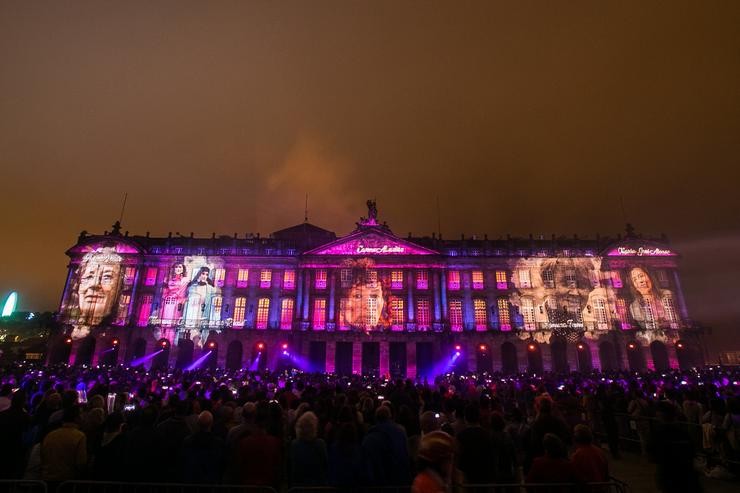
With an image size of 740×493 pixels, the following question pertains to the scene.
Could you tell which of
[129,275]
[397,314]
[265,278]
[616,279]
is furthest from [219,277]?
[616,279]

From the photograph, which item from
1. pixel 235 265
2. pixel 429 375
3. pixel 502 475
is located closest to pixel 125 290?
pixel 235 265

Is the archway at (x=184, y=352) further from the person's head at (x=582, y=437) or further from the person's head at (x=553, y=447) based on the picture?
the person's head at (x=553, y=447)

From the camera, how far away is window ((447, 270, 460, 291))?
4941 centimetres

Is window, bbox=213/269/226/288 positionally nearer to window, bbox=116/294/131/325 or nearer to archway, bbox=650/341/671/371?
window, bbox=116/294/131/325

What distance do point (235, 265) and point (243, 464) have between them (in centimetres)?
4852

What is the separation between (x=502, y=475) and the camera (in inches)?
275

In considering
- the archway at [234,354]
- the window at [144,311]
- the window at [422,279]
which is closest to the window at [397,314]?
the window at [422,279]

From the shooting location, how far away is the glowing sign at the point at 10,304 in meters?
80.1

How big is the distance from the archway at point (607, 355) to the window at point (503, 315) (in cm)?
1094

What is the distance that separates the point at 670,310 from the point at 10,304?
370 ft

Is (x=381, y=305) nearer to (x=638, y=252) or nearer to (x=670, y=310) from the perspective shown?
(x=638, y=252)

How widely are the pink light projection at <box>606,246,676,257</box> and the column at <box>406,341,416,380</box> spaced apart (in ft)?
88.2

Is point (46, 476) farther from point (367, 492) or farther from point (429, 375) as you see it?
point (429, 375)

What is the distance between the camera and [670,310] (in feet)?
157
